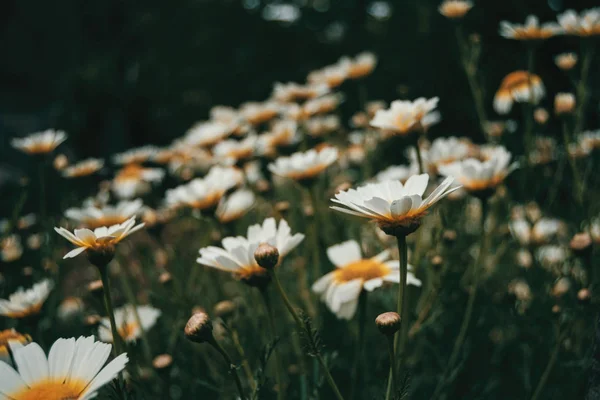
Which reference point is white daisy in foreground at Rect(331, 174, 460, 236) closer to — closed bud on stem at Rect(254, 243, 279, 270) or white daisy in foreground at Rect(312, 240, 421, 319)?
closed bud on stem at Rect(254, 243, 279, 270)

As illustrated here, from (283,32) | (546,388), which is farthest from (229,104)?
(546,388)

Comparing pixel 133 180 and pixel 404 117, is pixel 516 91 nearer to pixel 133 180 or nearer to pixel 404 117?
pixel 404 117

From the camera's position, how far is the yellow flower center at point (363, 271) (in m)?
1.37

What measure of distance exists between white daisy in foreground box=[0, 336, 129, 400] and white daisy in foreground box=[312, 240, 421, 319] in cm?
61

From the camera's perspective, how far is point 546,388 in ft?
5.59

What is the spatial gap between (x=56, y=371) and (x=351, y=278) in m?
0.73

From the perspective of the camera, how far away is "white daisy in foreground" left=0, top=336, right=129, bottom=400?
895 millimetres

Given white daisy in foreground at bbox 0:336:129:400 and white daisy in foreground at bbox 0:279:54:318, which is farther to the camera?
white daisy in foreground at bbox 0:279:54:318

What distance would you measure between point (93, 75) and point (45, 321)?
6205mm

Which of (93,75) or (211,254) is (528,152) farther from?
(93,75)

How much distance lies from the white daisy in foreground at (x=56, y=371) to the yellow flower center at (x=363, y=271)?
67 centimetres

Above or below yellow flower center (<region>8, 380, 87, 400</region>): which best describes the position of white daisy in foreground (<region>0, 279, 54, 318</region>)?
below

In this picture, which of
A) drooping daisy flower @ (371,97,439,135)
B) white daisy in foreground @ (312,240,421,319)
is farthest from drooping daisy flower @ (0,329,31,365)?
drooping daisy flower @ (371,97,439,135)

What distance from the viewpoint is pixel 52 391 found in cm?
91
